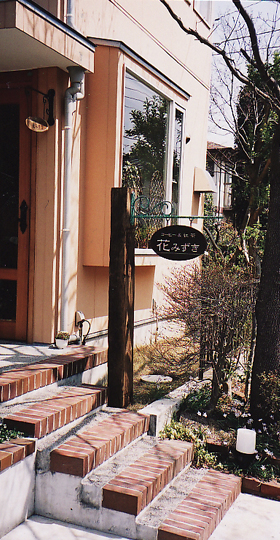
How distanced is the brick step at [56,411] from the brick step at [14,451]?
12 centimetres

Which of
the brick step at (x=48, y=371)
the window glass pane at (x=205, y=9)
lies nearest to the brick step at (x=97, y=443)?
the brick step at (x=48, y=371)

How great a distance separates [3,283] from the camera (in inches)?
208

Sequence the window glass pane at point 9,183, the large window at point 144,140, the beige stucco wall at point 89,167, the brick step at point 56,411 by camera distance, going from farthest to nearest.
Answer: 1. the large window at point 144,140
2. the window glass pane at point 9,183
3. the beige stucco wall at point 89,167
4. the brick step at point 56,411

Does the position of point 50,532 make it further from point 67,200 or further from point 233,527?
point 67,200

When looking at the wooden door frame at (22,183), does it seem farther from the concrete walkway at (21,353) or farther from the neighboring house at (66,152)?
the concrete walkway at (21,353)

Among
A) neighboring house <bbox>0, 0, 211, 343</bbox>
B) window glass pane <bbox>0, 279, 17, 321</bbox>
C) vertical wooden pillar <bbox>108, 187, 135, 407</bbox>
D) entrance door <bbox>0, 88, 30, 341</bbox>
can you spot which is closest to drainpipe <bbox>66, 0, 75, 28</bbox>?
neighboring house <bbox>0, 0, 211, 343</bbox>

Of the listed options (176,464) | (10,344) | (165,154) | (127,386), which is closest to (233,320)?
(127,386)

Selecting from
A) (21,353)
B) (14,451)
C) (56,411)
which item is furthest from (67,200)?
(14,451)

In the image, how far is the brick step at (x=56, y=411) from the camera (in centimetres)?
341

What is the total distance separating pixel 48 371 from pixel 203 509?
169 centimetres

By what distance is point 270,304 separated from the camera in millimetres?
4430

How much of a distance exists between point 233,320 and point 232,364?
0.58 metres

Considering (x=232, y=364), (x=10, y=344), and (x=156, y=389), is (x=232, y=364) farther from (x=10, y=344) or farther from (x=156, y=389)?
(x=10, y=344)

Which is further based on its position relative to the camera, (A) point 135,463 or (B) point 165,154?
(B) point 165,154
